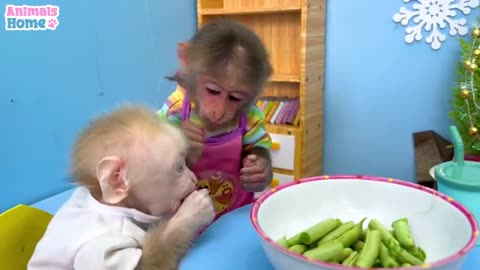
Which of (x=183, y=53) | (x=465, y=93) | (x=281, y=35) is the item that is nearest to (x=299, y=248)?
(x=183, y=53)

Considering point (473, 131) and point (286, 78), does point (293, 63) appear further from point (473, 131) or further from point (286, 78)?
point (473, 131)

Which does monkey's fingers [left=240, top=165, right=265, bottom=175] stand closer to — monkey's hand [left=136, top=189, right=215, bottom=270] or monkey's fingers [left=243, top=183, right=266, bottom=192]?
monkey's fingers [left=243, top=183, right=266, bottom=192]

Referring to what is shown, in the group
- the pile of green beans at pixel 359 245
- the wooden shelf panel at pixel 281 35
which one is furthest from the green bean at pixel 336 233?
the wooden shelf panel at pixel 281 35

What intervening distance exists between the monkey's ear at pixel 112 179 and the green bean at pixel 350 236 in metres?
0.30

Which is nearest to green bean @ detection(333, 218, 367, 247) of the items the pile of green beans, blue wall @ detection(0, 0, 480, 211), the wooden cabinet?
the pile of green beans

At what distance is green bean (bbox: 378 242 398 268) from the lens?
1.64 ft

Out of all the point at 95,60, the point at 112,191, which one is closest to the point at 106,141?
the point at 112,191

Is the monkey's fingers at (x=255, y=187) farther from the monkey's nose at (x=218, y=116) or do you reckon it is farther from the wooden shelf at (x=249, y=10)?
the wooden shelf at (x=249, y=10)

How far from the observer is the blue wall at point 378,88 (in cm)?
160

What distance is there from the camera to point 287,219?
2.14 ft

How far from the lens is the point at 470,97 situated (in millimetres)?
1137

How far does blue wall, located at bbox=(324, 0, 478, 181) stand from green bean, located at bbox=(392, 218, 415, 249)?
3.72 feet

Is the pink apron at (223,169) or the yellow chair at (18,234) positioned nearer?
the yellow chair at (18,234)

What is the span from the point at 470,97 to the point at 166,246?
3.08ft
